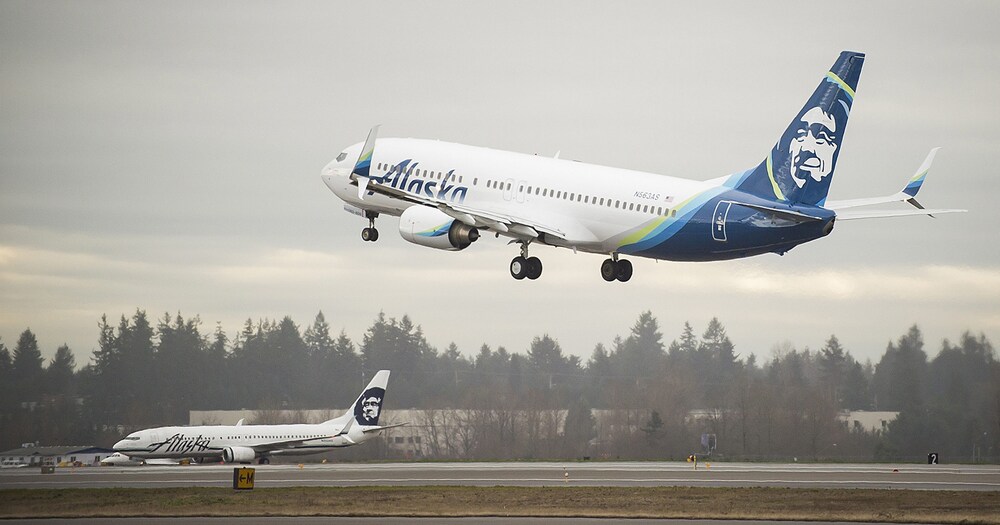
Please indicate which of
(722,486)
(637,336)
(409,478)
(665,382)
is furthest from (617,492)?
(637,336)

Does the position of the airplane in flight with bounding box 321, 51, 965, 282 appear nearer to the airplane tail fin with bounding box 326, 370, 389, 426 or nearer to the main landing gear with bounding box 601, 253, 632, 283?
the main landing gear with bounding box 601, 253, 632, 283

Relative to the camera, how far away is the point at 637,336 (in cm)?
19162

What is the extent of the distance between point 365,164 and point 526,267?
1017cm

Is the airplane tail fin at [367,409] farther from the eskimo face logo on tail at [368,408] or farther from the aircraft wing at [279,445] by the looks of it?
the aircraft wing at [279,445]

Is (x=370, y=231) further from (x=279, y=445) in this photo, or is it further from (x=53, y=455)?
(x=53, y=455)

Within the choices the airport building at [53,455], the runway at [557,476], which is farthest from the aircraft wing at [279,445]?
the airport building at [53,455]

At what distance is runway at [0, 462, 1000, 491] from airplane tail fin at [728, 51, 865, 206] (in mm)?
18497

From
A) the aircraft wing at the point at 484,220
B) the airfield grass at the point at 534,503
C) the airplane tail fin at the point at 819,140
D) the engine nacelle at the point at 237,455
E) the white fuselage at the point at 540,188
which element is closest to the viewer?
the airfield grass at the point at 534,503

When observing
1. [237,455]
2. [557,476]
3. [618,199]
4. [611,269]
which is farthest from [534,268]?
[237,455]

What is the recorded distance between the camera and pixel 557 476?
3425 inches

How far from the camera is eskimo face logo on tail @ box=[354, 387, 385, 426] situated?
390ft

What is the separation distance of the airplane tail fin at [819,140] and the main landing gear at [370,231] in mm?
25172

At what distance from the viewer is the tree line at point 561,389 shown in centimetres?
11369

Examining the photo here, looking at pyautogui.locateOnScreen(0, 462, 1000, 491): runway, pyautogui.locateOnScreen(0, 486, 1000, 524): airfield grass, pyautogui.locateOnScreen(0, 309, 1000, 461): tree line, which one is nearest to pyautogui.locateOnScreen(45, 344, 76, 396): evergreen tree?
pyautogui.locateOnScreen(0, 309, 1000, 461): tree line
